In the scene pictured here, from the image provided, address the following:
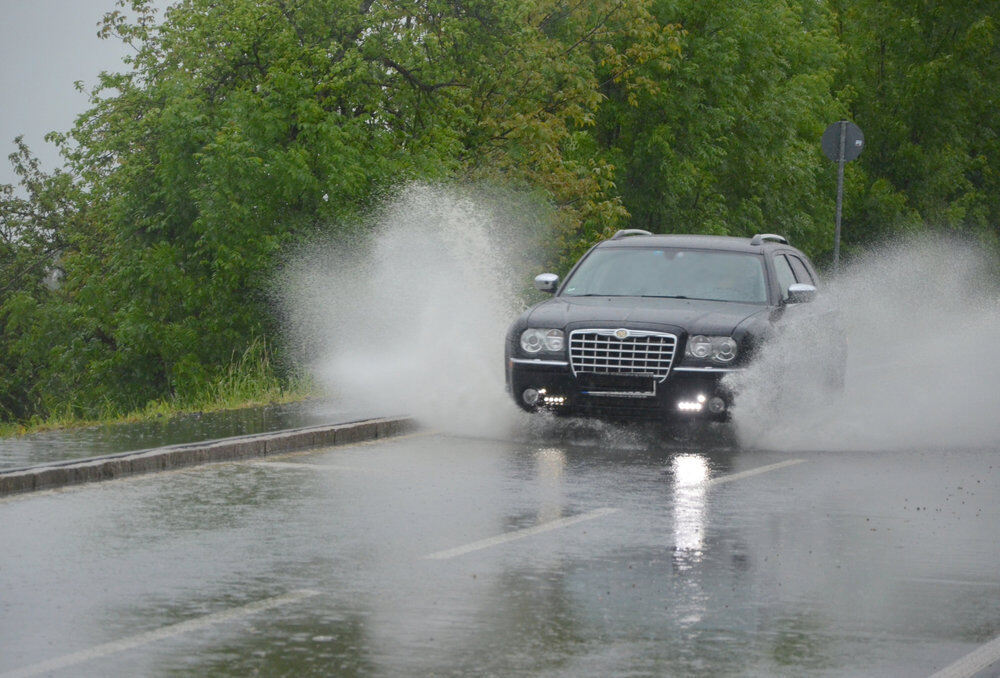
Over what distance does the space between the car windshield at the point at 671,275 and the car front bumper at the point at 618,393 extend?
1398 millimetres

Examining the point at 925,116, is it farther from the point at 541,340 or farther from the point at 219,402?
the point at 541,340

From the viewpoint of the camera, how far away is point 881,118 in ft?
143

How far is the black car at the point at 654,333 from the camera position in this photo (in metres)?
14.2

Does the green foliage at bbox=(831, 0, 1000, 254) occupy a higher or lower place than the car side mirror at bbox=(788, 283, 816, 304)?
higher

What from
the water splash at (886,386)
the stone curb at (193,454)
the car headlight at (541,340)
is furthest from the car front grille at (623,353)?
the stone curb at (193,454)

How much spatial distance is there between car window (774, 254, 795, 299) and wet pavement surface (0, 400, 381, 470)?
399 centimetres

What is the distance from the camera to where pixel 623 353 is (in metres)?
14.3

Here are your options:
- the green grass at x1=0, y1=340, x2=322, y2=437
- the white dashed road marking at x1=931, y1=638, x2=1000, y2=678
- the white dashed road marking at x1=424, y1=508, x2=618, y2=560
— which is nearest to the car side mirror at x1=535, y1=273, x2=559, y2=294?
the green grass at x1=0, y1=340, x2=322, y2=437

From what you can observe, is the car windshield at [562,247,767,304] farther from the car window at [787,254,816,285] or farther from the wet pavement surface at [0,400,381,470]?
the wet pavement surface at [0,400,381,470]

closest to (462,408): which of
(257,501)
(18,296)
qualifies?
Result: (257,501)

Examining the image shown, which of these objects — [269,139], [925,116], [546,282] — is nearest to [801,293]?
[546,282]

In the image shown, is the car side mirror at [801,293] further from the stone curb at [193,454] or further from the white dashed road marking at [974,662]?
the white dashed road marking at [974,662]

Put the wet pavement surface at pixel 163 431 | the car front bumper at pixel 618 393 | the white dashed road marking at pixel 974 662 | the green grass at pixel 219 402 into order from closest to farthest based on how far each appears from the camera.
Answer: the white dashed road marking at pixel 974 662, the wet pavement surface at pixel 163 431, the car front bumper at pixel 618 393, the green grass at pixel 219 402

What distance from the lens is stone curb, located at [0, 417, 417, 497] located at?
11461 mm
